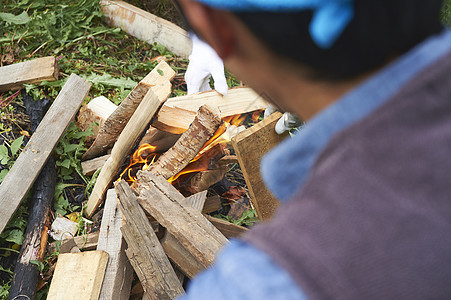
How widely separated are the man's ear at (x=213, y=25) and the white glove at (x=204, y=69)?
3.08 metres

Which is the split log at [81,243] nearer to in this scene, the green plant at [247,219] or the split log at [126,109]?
the split log at [126,109]

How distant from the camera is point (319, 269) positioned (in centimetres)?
58

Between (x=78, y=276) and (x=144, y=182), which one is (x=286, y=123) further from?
(x=78, y=276)

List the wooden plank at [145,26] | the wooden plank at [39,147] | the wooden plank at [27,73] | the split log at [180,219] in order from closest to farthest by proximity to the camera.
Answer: the split log at [180,219], the wooden plank at [39,147], the wooden plank at [27,73], the wooden plank at [145,26]

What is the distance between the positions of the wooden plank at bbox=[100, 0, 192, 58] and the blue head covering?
4.45m

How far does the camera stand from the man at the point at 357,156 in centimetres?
58

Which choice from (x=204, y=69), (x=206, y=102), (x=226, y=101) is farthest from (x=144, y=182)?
(x=204, y=69)

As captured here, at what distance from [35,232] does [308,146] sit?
9.77 ft

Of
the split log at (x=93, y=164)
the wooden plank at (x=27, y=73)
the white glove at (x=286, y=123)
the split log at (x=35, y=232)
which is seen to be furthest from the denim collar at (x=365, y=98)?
the wooden plank at (x=27, y=73)

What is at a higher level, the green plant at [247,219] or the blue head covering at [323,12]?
the blue head covering at [323,12]

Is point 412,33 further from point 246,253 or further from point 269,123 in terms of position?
point 269,123

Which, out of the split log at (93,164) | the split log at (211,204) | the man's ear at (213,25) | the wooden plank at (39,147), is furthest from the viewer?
the split log at (93,164)

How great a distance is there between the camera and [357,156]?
2.02ft

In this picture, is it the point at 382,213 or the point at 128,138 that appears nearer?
the point at 382,213
